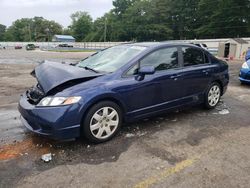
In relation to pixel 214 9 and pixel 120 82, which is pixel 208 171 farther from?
pixel 214 9

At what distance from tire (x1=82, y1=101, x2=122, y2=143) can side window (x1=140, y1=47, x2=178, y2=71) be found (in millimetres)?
953

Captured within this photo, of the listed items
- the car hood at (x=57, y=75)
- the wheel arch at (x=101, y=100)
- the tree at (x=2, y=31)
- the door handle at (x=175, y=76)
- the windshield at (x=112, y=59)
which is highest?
the tree at (x=2, y=31)

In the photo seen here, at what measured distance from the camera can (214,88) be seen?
18.1 ft

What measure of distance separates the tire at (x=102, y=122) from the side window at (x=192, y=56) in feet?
6.18

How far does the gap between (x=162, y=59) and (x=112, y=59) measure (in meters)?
0.90

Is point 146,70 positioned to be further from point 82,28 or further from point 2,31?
point 2,31

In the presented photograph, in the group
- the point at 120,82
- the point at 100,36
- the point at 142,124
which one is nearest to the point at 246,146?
the point at 142,124

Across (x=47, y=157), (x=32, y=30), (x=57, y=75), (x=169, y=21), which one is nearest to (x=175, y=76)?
(x=57, y=75)

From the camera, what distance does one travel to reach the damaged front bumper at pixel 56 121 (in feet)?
11.0

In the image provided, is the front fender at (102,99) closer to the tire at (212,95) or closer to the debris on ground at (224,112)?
the tire at (212,95)

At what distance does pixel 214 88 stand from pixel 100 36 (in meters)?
84.2

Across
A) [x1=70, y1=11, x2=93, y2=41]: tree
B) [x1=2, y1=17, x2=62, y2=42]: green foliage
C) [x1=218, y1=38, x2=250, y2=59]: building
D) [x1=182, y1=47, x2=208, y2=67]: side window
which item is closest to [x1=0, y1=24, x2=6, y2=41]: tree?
[x1=2, y1=17, x2=62, y2=42]: green foliage

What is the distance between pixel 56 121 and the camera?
334 cm

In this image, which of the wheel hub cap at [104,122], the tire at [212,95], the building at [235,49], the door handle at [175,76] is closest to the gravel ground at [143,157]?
the wheel hub cap at [104,122]
